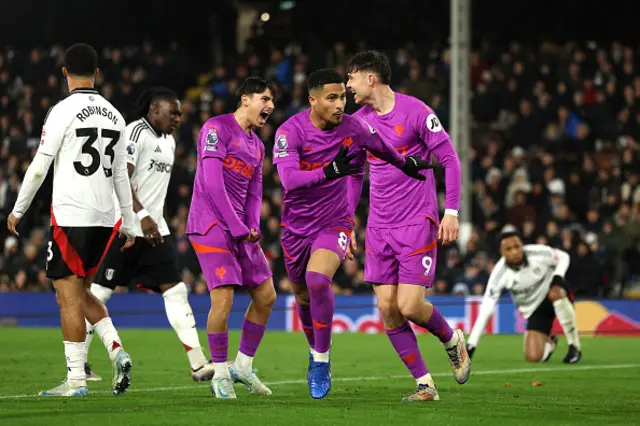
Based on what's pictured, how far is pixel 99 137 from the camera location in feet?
29.5

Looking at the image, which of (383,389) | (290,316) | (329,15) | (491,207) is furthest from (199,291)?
(383,389)

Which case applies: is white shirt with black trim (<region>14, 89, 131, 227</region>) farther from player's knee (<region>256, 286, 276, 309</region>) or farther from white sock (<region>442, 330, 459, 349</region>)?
white sock (<region>442, 330, 459, 349</region>)

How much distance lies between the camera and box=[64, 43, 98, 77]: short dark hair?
355 inches

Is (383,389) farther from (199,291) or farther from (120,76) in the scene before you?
(120,76)

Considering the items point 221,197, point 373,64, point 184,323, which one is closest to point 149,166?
point 184,323

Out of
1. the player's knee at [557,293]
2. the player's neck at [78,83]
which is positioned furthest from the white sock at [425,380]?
the player's knee at [557,293]

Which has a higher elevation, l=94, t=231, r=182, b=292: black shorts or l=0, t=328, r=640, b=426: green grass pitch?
l=94, t=231, r=182, b=292: black shorts

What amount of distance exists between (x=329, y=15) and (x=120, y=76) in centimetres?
554

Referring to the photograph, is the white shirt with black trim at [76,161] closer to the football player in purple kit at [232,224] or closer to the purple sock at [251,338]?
the football player in purple kit at [232,224]

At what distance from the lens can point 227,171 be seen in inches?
367

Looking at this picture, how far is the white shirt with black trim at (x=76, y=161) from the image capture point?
8773mm

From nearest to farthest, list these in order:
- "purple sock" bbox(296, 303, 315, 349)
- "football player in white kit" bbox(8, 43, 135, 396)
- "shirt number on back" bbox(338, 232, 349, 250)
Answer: "football player in white kit" bbox(8, 43, 135, 396)
"shirt number on back" bbox(338, 232, 349, 250)
"purple sock" bbox(296, 303, 315, 349)

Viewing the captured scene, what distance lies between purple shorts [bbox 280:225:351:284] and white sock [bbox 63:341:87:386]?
1.72 meters

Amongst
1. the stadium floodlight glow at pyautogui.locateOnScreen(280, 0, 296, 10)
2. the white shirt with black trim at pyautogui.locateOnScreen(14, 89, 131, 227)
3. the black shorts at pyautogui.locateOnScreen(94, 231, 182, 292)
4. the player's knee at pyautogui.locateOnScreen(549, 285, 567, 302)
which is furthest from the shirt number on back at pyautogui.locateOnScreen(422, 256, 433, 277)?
the stadium floodlight glow at pyautogui.locateOnScreen(280, 0, 296, 10)
